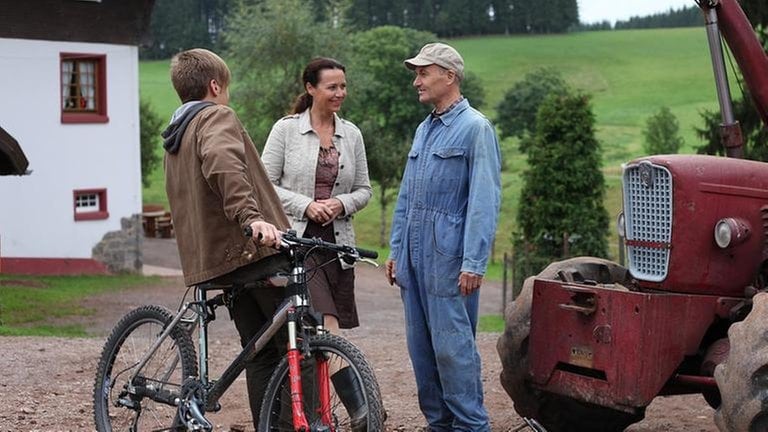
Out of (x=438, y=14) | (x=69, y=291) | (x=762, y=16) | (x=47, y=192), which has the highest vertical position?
(x=438, y=14)

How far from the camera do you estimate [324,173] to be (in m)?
7.14

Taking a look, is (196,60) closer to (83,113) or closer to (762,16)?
(762,16)

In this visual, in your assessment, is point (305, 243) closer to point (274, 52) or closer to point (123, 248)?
point (123, 248)

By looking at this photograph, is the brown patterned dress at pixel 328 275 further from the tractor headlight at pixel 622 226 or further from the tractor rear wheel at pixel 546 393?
A: the tractor headlight at pixel 622 226

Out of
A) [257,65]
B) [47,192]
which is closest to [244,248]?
[47,192]

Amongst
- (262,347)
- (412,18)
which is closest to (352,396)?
(262,347)

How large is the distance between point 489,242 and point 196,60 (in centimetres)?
163

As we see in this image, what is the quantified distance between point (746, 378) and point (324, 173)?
254 centimetres

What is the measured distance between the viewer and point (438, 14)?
100500mm

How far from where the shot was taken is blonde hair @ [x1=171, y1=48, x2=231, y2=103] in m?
6.09

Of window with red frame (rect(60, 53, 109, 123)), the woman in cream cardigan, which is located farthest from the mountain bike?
window with red frame (rect(60, 53, 109, 123))

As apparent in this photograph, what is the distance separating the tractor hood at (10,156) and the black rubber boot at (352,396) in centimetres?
1372

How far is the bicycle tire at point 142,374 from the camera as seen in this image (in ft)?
20.1

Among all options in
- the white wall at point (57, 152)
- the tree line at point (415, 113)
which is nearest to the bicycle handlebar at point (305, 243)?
the tree line at point (415, 113)
